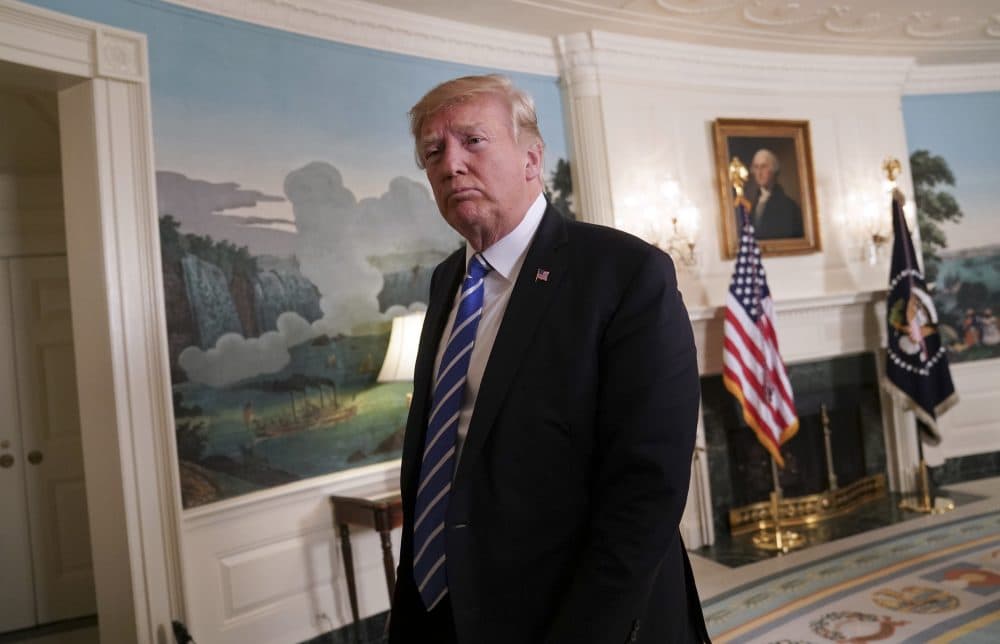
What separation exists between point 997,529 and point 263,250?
16.5 ft

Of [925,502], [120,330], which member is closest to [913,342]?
[925,502]

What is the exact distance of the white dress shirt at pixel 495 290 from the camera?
1.42 meters

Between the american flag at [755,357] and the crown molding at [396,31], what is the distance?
2.02m

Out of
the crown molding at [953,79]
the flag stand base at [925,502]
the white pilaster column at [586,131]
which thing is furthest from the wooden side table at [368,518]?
the crown molding at [953,79]

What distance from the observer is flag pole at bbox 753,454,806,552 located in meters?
5.65

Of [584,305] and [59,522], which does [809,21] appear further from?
[59,522]

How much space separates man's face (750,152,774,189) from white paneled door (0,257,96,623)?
5.15 meters

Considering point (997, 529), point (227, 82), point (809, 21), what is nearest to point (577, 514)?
point (227, 82)

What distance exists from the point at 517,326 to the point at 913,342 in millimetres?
6026

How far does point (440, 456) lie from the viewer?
1423 millimetres

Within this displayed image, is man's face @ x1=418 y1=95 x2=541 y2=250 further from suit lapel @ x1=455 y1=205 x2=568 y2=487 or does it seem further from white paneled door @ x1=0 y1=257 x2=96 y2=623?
white paneled door @ x1=0 y1=257 x2=96 y2=623

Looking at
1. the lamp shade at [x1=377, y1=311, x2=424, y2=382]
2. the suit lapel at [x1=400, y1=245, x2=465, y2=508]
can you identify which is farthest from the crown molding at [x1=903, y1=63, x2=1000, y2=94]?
the suit lapel at [x1=400, y1=245, x2=465, y2=508]

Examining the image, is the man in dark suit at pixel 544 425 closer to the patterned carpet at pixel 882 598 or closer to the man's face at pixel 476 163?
the man's face at pixel 476 163

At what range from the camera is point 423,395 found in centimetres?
158
